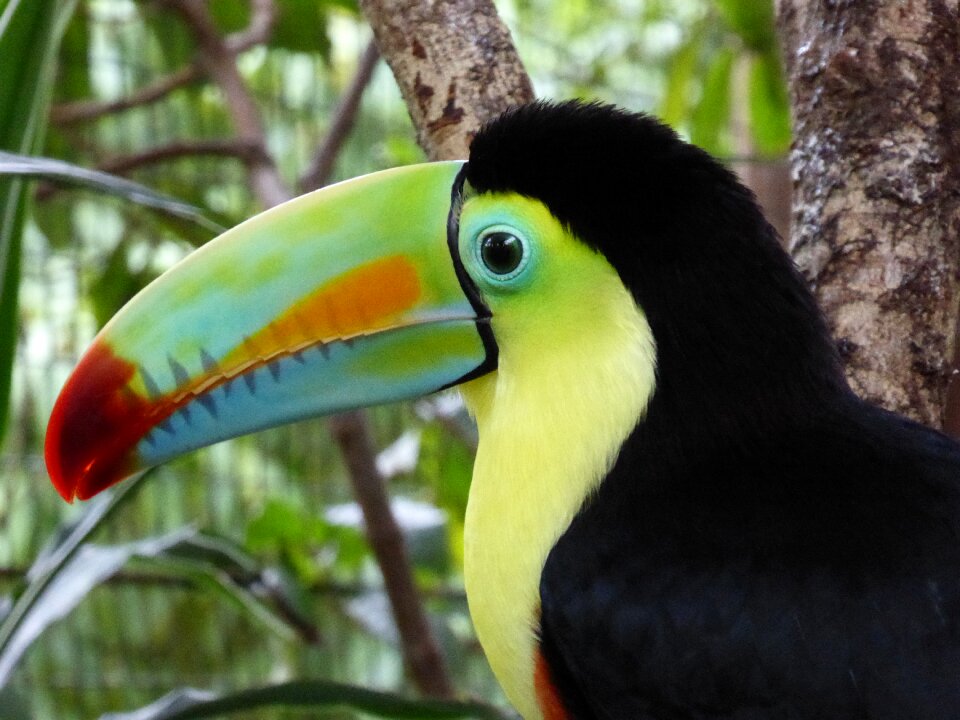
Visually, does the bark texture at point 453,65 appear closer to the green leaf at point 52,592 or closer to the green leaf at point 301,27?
the green leaf at point 52,592

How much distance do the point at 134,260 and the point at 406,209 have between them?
5.86ft

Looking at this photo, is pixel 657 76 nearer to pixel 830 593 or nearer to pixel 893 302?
pixel 893 302

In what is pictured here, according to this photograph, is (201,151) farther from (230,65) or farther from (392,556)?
(392,556)

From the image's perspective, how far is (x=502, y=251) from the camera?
3.70ft

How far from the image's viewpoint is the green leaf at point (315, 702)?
1467 millimetres

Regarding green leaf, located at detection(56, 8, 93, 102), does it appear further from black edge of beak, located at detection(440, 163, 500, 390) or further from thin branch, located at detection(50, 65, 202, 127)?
black edge of beak, located at detection(440, 163, 500, 390)

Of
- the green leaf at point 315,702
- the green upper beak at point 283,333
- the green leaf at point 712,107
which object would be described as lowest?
the green leaf at point 315,702

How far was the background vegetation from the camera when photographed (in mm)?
2125

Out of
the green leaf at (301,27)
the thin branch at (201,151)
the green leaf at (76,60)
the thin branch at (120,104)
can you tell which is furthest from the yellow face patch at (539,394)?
the green leaf at (76,60)

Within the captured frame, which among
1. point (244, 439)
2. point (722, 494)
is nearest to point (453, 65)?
point (722, 494)

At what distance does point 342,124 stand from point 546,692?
4.35 ft

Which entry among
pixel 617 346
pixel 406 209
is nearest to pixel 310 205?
pixel 406 209

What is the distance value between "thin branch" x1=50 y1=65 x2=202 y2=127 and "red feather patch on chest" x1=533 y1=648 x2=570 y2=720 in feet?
5.00

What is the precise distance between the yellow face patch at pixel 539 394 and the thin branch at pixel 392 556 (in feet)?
3.01
